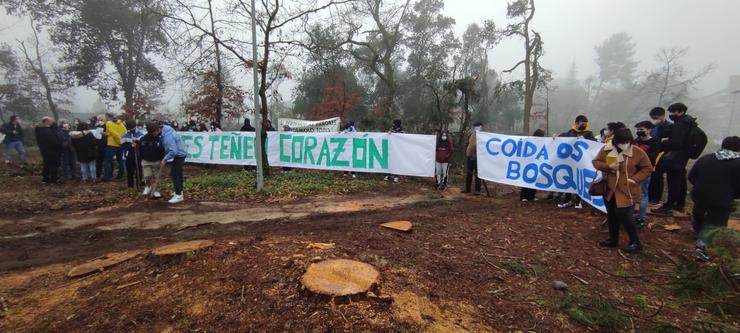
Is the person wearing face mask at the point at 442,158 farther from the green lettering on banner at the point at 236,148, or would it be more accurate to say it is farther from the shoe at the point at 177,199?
the green lettering on banner at the point at 236,148

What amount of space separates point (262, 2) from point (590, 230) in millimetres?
9083

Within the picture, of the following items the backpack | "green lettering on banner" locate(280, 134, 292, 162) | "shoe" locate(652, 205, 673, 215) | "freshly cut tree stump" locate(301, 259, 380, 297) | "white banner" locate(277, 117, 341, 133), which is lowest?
"freshly cut tree stump" locate(301, 259, 380, 297)

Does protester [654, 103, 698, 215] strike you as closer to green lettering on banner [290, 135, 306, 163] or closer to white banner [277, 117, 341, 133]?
green lettering on banner [290, 135, 306, 163]

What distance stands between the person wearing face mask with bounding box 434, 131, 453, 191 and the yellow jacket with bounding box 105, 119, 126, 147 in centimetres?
865

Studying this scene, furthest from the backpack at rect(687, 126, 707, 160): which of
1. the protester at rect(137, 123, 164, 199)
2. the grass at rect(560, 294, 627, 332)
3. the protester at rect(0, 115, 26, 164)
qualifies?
the protester at rect(0, 115, 26, 164)

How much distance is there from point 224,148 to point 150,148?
433 centimetres

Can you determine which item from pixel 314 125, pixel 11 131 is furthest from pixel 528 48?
pixel 11 131

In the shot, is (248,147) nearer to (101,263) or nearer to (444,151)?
(444,151)

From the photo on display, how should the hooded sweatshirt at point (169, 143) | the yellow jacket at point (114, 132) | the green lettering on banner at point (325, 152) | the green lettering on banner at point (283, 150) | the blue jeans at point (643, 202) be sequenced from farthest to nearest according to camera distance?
the green lettering on banner at point (283, 150)
the green lettering on banner at point (325, 152)
the yellow jacket at point (114, 132)
the hooded sweatshirt at point (169, 143)
the blue jeans at point (643, 202)

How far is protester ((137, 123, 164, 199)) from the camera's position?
7.15 m

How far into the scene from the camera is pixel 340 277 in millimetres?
3141

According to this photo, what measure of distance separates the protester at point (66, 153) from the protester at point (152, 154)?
374 cm

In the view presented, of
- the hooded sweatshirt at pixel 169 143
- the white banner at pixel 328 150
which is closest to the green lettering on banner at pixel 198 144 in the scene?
the white banner at pixel 328 150

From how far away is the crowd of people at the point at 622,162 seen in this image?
14.0 feet
